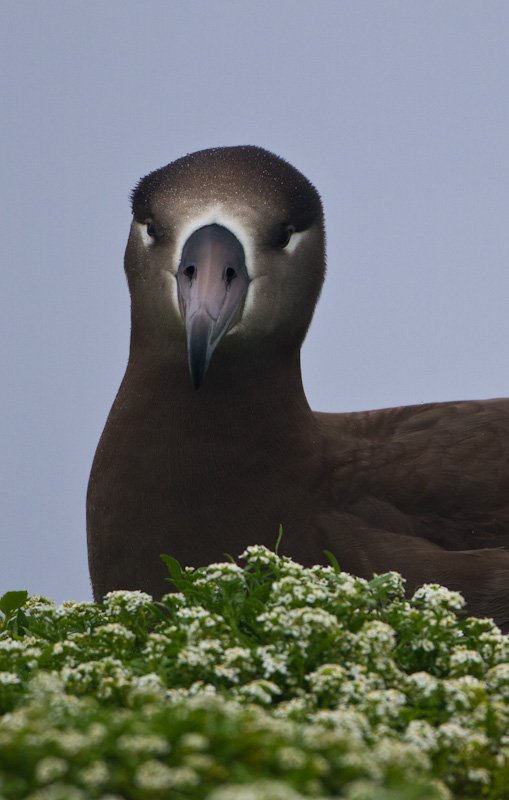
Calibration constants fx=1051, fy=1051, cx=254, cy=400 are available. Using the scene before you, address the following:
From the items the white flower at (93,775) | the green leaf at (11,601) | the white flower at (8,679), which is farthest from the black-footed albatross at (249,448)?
the white flower at (93,775)

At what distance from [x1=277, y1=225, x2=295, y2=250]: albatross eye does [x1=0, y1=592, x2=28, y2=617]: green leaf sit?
212 centimetres

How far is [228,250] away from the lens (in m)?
4.69

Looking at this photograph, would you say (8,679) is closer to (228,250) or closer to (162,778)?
(162,778)

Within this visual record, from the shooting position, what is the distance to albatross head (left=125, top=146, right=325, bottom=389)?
4676mm

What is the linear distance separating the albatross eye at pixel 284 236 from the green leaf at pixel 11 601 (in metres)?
2.12

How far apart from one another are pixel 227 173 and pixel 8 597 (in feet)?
7.53

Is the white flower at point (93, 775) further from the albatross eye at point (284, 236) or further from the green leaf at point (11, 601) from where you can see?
the albatross eye at point (284, 236)

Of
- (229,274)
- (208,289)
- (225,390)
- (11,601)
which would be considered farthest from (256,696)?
(225,390)

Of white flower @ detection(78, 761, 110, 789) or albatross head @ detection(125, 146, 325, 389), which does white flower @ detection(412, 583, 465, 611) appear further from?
albatross head @ detection(125, 146, 325, 389)

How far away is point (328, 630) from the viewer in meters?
2.91

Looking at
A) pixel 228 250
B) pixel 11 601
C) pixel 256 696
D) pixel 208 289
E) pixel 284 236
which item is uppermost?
pixel 284 236

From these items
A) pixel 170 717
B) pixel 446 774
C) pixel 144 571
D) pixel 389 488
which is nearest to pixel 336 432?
pixel 389 488

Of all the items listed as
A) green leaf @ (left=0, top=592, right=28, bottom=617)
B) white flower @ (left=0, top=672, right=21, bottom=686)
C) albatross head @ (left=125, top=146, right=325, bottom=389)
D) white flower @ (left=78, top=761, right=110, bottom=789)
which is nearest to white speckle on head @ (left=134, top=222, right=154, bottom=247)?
albatross head @ (left=125, top=146, right=325, bottom=389)

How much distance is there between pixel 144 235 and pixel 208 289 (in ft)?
2.88
